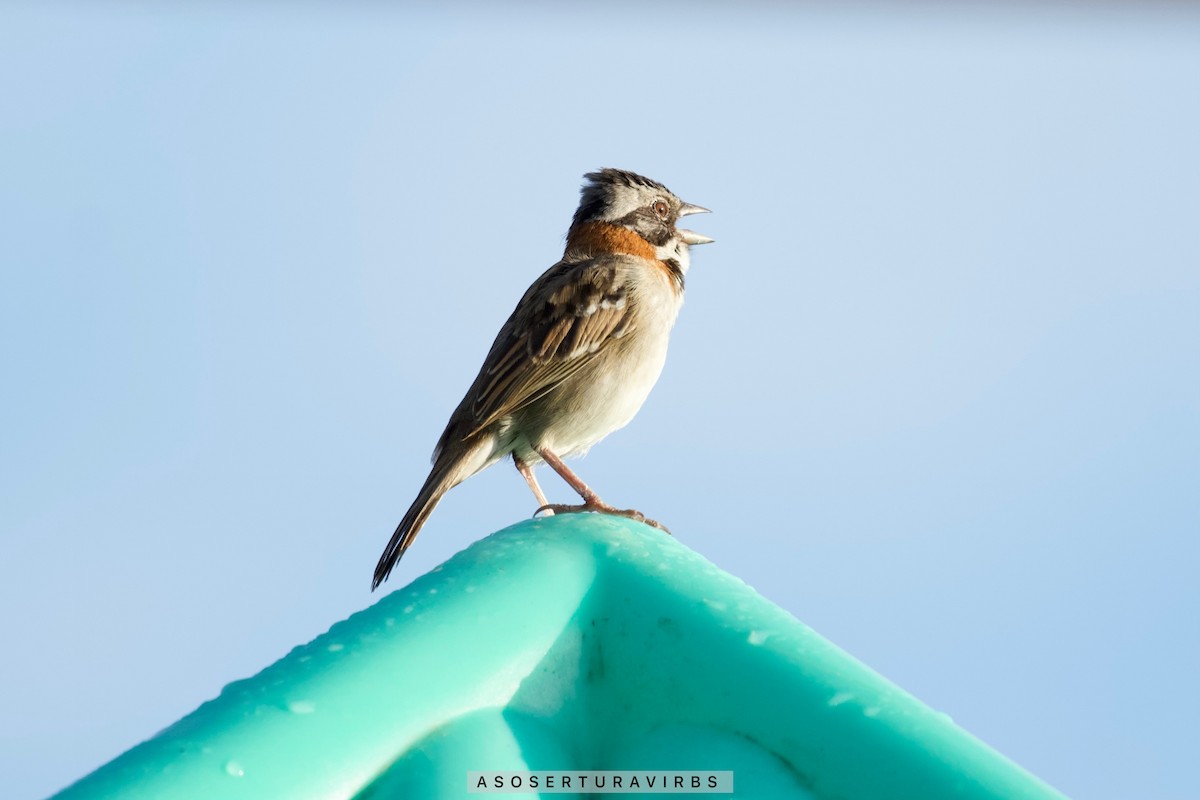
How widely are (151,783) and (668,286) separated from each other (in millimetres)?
4917

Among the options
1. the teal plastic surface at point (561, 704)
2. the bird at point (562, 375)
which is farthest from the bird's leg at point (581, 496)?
the teal plastic surface at point (561, 704)

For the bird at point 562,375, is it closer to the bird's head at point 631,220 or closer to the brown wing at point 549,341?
the brown wing at point 549,341

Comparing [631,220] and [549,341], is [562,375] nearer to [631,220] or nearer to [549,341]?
[549,341]

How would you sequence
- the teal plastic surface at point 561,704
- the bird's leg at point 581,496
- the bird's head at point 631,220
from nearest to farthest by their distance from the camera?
the teal plastic surface at point 561,704 < the bird's leg at point 581,496 < the bird's head at point 631,220

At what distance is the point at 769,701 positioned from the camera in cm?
231

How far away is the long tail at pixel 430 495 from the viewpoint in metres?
5.68

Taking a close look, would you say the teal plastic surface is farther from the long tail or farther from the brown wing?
the brown wing

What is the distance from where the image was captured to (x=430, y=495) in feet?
19.6

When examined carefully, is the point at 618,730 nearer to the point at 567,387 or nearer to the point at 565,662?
the point at 565,662

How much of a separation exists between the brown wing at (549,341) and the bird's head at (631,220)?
1.27ft

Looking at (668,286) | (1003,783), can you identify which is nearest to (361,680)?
(1003,783)

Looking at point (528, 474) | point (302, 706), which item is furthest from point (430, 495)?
point (302, 706)

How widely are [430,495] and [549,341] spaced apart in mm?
885

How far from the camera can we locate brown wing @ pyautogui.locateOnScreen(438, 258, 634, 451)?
6164 millimetres
